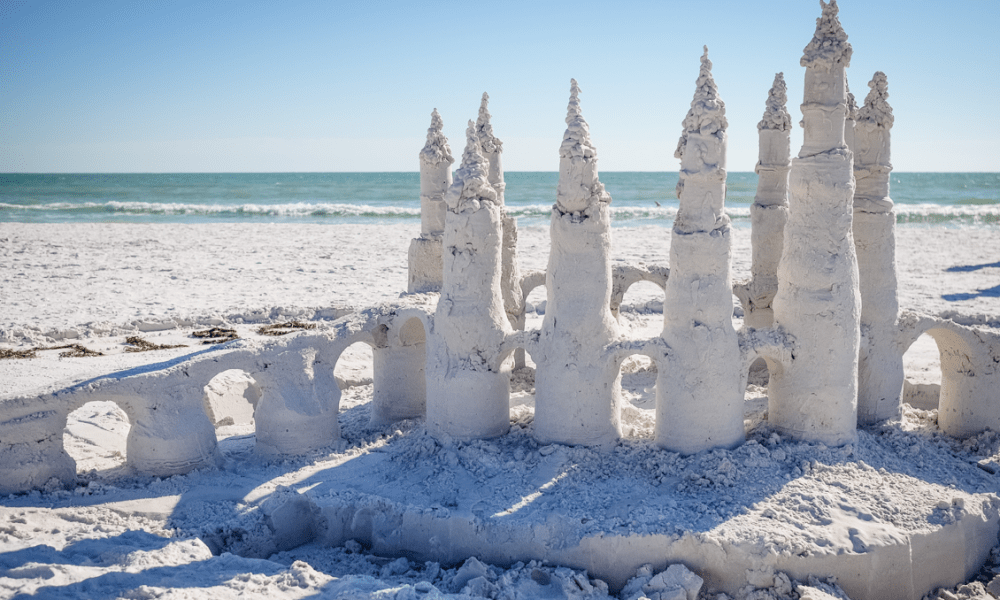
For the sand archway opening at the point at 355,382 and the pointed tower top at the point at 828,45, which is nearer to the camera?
the pointed tower top at the point at 828,45

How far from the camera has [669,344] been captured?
8383 millimetres

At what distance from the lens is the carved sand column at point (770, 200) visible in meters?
10.4

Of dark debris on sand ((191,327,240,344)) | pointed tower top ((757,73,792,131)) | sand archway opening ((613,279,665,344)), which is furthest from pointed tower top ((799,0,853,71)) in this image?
dark debris on sand ((191,327,240,344))

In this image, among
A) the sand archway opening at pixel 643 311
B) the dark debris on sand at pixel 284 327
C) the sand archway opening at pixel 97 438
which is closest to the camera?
the sand archway opening at pixel 97 438

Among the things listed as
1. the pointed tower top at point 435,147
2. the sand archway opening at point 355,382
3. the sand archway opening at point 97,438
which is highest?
the pointed tower top at point 435,147

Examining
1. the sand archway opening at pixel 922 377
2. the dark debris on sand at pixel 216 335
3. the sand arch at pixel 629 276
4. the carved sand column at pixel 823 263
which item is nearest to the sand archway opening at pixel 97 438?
the dark debris on sand at pixel 216 335

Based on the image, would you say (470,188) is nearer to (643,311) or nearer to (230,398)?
(230,398)

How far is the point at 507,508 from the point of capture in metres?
7.92

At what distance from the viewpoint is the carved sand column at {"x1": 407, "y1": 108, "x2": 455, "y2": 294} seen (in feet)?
34.8

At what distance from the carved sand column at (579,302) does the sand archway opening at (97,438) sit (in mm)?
5727

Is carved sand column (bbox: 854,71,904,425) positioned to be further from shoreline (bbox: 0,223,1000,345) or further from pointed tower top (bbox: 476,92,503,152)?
pointed tower top (bbox: 476,92,503,152)

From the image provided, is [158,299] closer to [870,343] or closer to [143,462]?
[143,462]

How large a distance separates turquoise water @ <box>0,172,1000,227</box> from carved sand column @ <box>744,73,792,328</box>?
26548mm

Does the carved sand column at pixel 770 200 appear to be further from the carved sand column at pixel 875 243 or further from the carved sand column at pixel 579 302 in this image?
the carved sand column at pixel 579 302
